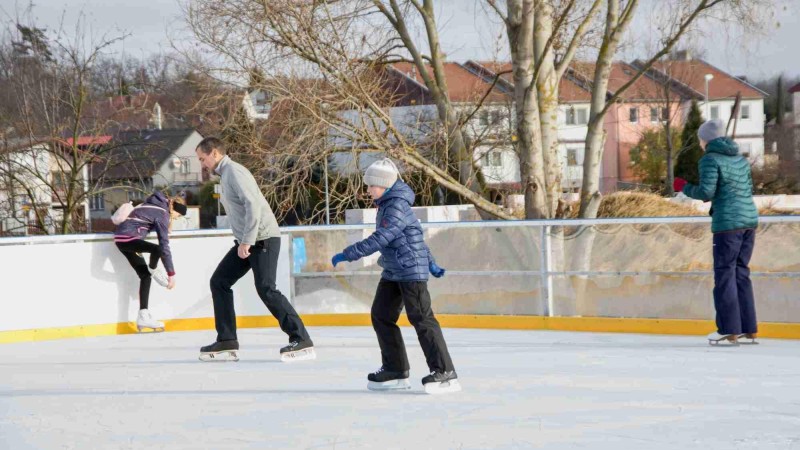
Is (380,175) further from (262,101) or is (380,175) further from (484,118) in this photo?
(484,118)

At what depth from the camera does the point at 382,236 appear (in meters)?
5.76

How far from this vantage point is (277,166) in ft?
48.4

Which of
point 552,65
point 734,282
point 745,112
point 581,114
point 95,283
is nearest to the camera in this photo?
point 734,282

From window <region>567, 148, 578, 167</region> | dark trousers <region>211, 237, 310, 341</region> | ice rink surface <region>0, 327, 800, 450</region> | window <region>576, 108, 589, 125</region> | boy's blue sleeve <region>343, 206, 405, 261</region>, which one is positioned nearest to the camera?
ice rink surface <region>0, 327, 800, 450</region>

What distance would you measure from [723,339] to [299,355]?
2958 millimetres

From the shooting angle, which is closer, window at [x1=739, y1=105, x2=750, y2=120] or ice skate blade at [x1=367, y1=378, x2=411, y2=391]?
ice skate blade at [x1=367, y1=378, x2=411, y2=391]

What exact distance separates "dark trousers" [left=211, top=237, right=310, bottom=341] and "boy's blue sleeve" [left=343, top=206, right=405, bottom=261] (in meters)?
1.89

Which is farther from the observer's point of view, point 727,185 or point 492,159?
point 492,159

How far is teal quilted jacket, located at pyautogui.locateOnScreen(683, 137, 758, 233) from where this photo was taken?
25.3ft

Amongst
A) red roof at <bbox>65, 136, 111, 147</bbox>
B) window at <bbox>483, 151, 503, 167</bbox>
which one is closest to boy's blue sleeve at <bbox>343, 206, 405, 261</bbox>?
window at <bbox>483, 151, 503, 167</bbox>

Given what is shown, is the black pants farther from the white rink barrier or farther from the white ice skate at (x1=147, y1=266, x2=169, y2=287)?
the white rink barrier

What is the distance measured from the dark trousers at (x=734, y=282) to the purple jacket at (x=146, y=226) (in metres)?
4.99

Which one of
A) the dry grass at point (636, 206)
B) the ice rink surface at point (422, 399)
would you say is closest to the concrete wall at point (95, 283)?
the ice rink surface at point (422, 399)

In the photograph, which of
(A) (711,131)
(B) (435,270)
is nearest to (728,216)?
(A) (711,131)
